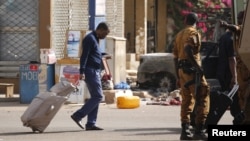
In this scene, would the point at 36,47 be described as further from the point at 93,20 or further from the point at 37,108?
the point at 37,108

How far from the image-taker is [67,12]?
1998cm

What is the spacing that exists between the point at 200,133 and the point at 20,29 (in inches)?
396

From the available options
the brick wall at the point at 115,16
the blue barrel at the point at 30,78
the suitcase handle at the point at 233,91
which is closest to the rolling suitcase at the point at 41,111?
the suitcase handle at the point at 233,91

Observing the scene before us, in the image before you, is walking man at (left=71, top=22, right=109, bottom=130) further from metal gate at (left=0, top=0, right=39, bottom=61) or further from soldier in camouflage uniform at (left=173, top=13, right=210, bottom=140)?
metal gate at (left=0, top=0, right=39, bottom=61)

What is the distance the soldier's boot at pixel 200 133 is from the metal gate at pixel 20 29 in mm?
9534

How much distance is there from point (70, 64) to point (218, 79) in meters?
5.88

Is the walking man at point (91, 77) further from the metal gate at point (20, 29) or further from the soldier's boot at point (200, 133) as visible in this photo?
the metal gate at point (20, 29)

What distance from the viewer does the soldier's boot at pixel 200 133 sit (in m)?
11.2

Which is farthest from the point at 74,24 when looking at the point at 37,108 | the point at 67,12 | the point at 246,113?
the point at 246,113

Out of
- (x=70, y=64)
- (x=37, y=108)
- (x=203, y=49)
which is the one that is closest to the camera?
(x=37, y=108)

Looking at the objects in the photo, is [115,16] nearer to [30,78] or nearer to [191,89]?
[30,78]

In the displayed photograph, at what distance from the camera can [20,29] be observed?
800 inches

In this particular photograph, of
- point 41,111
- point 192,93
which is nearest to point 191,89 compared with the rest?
point 192,93

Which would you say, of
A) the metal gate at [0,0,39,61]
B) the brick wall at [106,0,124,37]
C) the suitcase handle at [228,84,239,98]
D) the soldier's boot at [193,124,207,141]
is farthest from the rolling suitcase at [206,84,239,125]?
the brick wall at [106,0,124,37]
